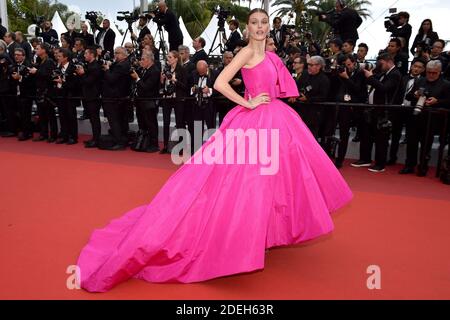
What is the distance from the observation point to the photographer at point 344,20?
7793 millimetres

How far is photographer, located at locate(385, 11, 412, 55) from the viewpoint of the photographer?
24.7 ft

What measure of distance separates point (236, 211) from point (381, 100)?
4176mm

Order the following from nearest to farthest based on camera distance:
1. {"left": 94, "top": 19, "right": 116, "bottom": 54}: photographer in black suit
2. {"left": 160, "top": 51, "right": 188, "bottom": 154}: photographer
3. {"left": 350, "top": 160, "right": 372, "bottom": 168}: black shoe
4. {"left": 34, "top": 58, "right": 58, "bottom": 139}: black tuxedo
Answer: {"left": 350, "top": 160, "right": 372, "bottom": 168}: black shoe
{"left": 160, "top": 51, "right": 188, "bottom": 154}: photographer
{"left": 34, "top": 58, "right": 58, "bottom": 139}: black tuxedo
{"left": 94, "top": 19, "right": 116, "bottom": 54}: photographer in black suit

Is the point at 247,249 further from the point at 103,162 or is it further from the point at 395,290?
the point at 103,162

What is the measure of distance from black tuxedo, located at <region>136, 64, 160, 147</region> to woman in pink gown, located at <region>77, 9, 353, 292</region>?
15.0 feet

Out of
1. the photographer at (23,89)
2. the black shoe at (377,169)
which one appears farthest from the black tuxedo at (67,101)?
the black shoe at (377,169)

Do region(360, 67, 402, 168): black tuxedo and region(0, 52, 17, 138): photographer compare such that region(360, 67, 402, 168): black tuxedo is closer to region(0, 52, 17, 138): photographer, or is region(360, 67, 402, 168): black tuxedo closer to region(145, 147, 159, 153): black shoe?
region(145, 147, 159, 153): black shoe

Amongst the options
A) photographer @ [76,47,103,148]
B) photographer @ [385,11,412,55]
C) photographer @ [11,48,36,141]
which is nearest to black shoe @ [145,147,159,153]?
photographer @ [76,47,103,148]

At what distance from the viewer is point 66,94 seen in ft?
26.1

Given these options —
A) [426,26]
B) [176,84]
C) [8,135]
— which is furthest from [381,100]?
[8,135]

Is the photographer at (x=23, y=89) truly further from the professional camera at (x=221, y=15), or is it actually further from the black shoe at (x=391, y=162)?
the black shoe at (x=391, y=162)

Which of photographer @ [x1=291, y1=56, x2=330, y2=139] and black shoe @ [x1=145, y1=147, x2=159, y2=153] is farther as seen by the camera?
black shoe @ [x1=145, y1=147, x2=159, y2=153]

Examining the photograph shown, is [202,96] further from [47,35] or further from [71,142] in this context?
[47,35]
